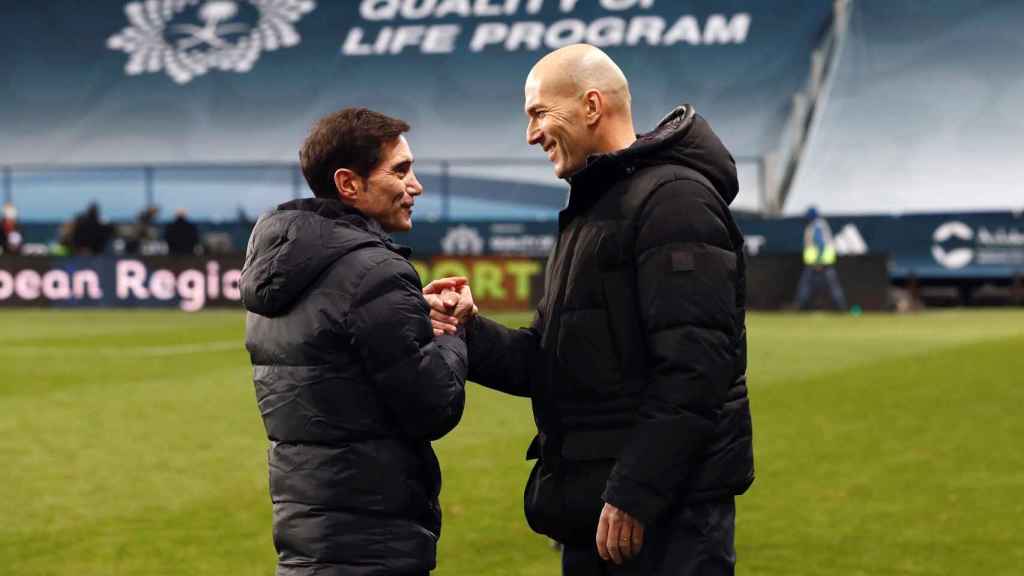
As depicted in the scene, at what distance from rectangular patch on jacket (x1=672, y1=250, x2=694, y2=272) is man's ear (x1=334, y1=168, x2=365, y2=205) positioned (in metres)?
0.84

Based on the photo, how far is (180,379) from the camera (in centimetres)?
1376

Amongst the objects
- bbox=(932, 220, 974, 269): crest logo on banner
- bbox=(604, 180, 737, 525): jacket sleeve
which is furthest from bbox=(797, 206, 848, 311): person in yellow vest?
bbox=(604, 180, 737, 525): jacket sleeve

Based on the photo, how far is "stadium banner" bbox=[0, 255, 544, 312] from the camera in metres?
25.3

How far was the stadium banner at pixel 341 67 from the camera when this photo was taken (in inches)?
1470

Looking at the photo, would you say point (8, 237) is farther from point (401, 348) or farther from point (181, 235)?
point (401, 348)

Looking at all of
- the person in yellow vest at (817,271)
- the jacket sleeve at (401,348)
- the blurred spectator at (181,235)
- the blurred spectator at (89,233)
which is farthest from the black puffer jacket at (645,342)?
the blurred spectator at (89,233)

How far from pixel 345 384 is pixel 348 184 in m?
0.48

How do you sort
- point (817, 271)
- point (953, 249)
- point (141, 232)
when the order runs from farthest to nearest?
point (141, 232)
point (953, 249)
point (817, 271)

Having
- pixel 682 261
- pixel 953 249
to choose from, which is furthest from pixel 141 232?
pixel 682 261

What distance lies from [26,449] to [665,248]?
23.5ft

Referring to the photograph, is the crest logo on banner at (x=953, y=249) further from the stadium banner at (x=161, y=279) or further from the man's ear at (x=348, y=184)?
the man's ear at (x=348, y=184)

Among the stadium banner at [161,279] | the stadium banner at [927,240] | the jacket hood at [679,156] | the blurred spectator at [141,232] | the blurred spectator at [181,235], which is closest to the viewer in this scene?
the jacket hood at [679,156]

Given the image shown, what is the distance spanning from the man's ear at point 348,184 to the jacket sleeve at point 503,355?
47cm

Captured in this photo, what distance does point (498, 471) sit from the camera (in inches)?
340
